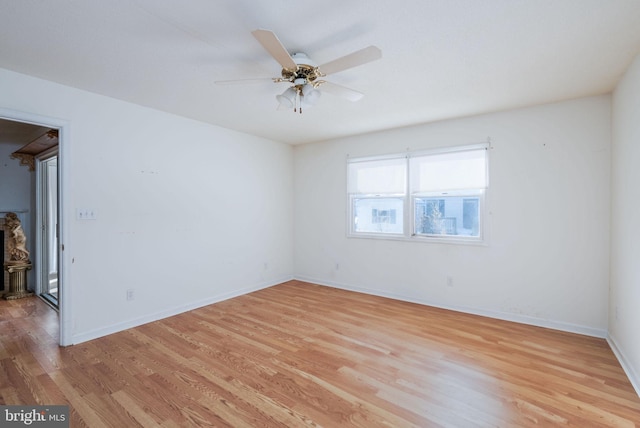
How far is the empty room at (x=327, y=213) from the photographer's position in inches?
75.2

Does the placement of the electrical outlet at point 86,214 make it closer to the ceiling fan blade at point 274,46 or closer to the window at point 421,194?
the ceiling fan blade at point 274,46

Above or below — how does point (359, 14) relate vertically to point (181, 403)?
above

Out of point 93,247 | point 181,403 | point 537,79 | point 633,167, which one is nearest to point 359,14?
point 537,79

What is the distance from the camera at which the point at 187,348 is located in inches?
110

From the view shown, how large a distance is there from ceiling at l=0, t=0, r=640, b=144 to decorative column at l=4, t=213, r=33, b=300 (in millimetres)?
3175

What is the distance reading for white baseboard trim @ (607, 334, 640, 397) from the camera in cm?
214

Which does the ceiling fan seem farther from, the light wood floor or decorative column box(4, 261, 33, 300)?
decorative column box(4, 261, 33, 300)

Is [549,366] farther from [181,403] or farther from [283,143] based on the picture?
[283,143]

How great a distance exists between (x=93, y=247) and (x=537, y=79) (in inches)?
179

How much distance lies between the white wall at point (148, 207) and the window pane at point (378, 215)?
1529mm

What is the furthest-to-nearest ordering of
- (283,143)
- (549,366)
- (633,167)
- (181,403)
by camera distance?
(283,143)
(549,366)
(633,167)
(181,403)

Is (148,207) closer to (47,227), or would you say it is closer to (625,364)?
(47,227)

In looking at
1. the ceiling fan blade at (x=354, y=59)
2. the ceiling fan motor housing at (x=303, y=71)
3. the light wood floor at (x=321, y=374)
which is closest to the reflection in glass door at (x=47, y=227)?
the light wood floor at (x=321, y=374)

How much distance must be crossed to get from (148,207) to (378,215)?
316 centimetres
